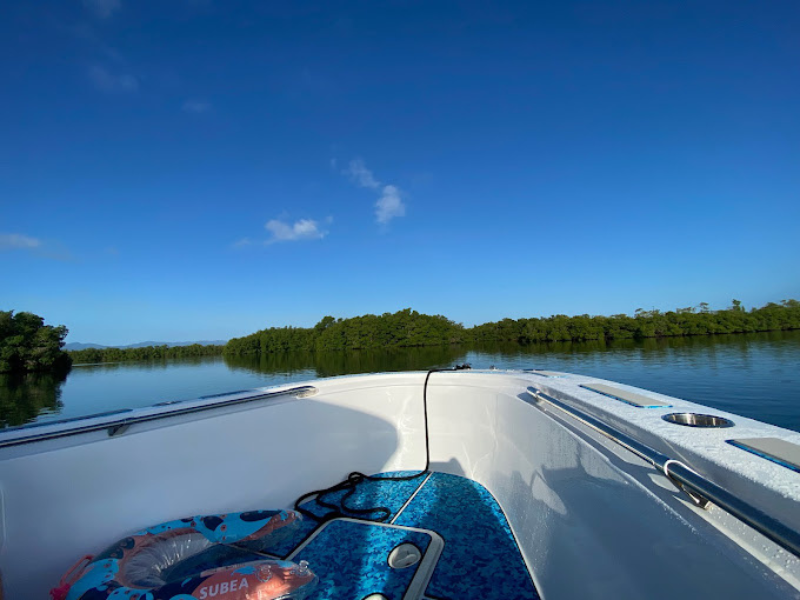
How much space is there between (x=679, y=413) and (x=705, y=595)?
452 mm

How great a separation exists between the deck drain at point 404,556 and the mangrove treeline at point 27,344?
30891mm

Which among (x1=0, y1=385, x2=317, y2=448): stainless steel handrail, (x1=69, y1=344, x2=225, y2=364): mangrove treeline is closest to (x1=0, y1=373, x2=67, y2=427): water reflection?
(x1=0, y1=385, x2=317, y2=448): stainless steel handrail

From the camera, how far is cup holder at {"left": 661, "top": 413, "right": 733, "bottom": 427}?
77 cm

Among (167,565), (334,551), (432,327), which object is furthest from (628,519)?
(432,327)

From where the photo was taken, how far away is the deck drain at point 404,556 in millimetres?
1283

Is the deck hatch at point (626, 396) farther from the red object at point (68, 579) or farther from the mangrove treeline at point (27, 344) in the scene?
the mangrove treeline at point (27, 344)

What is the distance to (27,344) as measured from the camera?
22.3m

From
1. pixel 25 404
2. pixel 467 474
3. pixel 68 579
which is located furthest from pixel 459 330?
pixel 68 579

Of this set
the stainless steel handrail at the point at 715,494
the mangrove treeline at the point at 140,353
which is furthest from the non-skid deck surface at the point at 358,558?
the mangrove treeline at the point at 140,353

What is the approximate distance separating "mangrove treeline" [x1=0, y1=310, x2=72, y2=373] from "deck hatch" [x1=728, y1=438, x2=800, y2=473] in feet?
105

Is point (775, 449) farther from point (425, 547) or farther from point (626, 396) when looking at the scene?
point (425, 547)

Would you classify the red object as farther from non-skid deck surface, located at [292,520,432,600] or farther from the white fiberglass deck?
non-skid deck surface, located at [292,520,432,600]

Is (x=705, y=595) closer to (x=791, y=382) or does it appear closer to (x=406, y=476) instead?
(x=406, y=476)

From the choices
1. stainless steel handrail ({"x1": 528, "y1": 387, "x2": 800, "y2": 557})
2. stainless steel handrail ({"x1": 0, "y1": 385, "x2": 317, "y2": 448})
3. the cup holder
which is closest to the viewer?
stainless steel handrail ({"x1": 528, "y1": 387, "x2": 800, "y2": 557})
